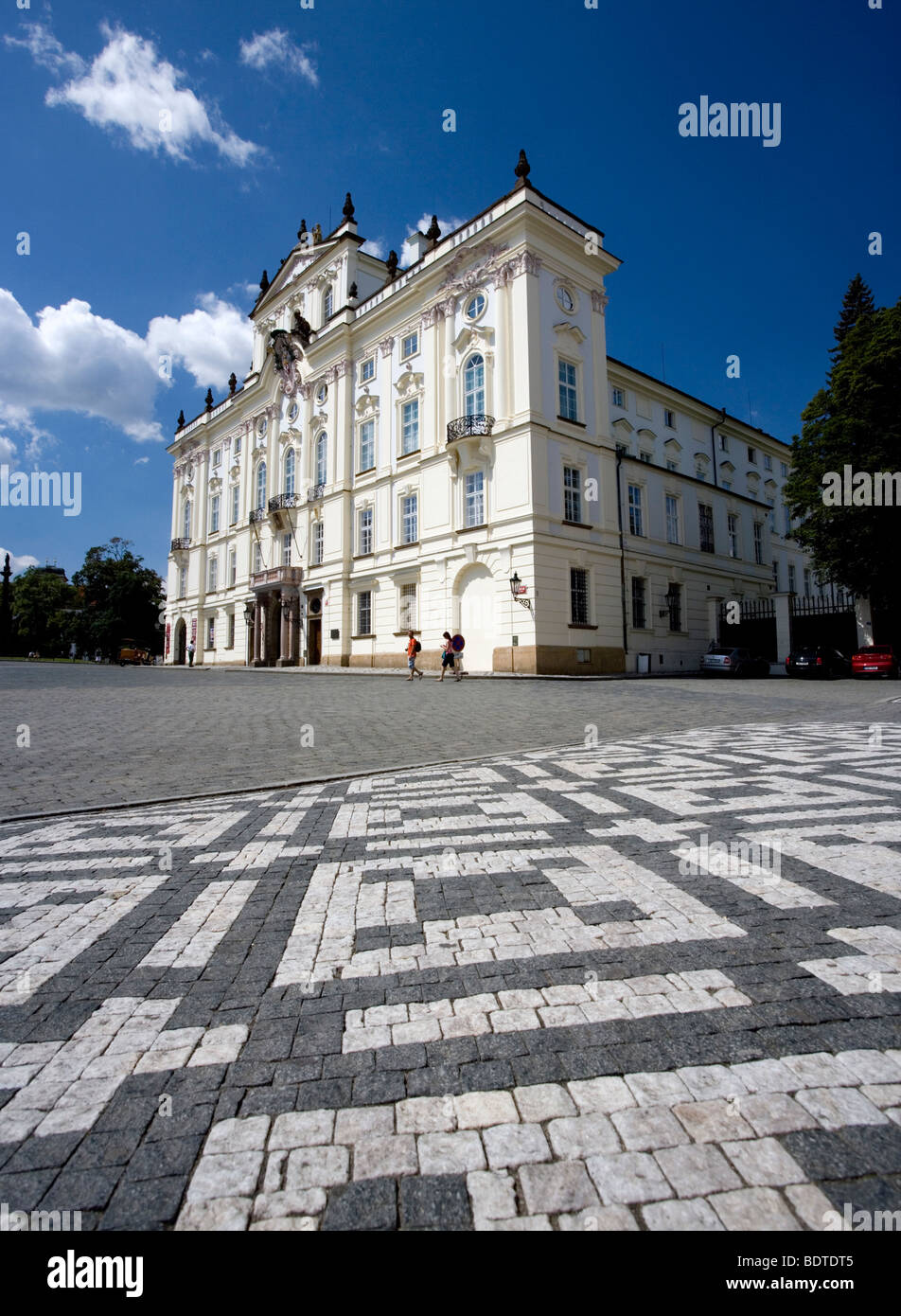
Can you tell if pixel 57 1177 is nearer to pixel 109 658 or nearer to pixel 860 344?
pixel 860 344

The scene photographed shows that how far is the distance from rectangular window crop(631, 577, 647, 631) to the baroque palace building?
6.1 inches

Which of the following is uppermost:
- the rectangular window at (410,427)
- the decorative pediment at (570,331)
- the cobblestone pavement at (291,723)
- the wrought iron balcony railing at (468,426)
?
the decorative pediment at (570,331)

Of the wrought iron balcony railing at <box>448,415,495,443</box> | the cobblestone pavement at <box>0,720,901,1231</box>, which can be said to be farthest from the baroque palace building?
the cobblestone pavement at <box>0,720,901,1231</box>

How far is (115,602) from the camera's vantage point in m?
62.5

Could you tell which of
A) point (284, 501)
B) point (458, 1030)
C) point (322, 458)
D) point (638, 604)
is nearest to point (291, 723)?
point (458, 1030)

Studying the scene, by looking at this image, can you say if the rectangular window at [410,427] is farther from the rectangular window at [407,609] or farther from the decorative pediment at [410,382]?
the rectangular window at [407,609]

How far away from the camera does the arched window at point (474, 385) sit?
27203 millimetres

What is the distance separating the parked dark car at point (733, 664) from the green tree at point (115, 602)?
55.0m

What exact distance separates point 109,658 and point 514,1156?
70494 millimetres

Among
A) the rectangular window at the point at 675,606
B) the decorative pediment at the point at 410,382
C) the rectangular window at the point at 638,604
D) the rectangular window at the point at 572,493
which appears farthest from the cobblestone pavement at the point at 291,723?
the decorative pediment at the point at 410,382

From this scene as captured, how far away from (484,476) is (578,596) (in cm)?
649

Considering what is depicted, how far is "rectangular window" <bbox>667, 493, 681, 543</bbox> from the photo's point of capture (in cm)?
3366
